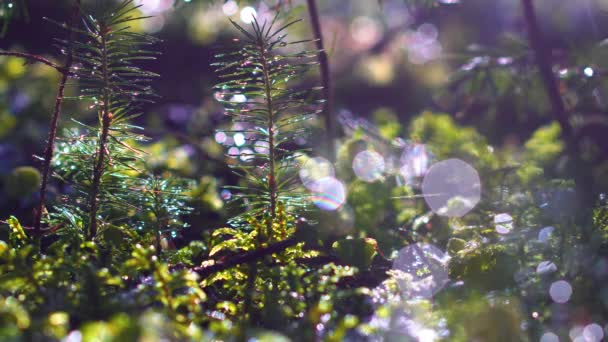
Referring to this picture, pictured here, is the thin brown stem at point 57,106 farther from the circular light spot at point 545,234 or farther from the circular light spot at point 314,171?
the circular light spot at point 545,234

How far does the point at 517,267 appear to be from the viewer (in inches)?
24.4

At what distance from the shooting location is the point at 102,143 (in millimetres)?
670

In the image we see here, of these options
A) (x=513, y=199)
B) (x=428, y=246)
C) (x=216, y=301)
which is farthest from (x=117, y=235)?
(x=513, y=199)

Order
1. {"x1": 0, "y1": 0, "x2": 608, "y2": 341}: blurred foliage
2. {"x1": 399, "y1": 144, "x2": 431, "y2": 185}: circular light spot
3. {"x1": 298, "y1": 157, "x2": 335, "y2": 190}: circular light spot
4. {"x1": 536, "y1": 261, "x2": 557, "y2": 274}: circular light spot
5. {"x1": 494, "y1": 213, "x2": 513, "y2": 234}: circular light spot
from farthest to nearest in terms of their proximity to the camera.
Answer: {"x1": 399, "y1": 144, "x2": 431, "y2": 185}: circular light spot
{"x1": 298, "y1": 157, "x2": 335, "y2": 190}: circular light spot
{"x1": 494, "y1": 213, "x2": 513, "y2": 234}: circular light spot
{"x1": 536, "y1": 261, "x2": 557, "y2": 274}: circular light spot
{"x1": 0, "y1": 0, "x2": 608, "y2": 341}: blurred foliage

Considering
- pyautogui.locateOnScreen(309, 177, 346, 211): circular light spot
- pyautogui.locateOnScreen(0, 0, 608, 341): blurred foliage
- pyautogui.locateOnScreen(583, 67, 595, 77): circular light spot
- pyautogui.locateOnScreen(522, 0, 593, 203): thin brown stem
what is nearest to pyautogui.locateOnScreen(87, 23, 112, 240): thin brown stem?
pyautogui.locateOnScreen(0, 0, 608, 341): blurred foliage

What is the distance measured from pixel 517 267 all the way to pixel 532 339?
0.12 meters

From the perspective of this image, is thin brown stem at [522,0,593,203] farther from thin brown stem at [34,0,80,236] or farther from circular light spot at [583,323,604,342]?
thin brown stem at [34,0,80,236]

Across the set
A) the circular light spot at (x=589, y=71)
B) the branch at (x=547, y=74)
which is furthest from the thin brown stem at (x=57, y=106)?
the circular light spot at (x=589, y=71)

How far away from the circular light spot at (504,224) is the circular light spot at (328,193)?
22 cm

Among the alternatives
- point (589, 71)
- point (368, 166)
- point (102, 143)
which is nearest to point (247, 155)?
point (102, 143)

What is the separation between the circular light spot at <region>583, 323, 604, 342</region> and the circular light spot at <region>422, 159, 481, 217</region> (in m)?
0.34

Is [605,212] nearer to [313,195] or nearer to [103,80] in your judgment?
[313,195]

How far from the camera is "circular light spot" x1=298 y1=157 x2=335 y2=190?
863 mm

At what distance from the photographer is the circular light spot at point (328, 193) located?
78 cm
